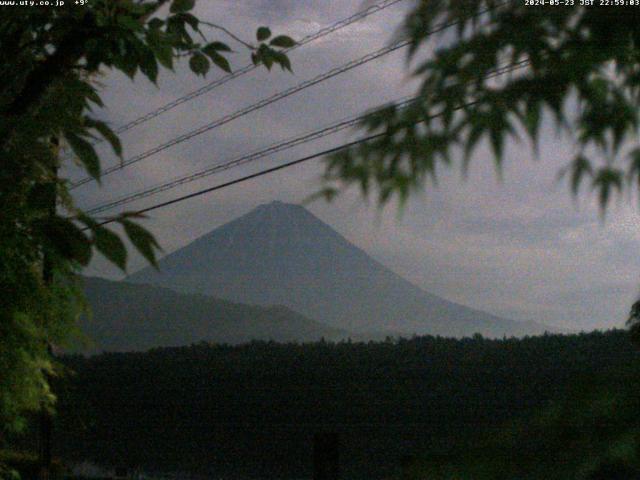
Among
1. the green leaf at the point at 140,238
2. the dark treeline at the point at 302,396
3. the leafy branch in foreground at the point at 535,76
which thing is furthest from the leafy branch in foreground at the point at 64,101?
the dark treeline at the point at 302,396

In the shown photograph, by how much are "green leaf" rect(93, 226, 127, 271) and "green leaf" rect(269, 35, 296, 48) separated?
146 cm

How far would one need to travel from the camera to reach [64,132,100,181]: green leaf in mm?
2201

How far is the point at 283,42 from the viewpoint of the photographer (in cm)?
308

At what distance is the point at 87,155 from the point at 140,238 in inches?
19.9

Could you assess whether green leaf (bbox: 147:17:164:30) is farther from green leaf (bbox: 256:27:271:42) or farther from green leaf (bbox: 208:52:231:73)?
green leaf (bbox: 256:27:271:42)

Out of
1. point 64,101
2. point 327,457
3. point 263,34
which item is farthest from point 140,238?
point 327,457

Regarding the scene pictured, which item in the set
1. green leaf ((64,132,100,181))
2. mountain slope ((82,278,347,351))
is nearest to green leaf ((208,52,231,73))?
green leaf ((64,132,100,181))

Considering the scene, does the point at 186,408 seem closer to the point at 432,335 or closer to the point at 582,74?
the point at 432,335

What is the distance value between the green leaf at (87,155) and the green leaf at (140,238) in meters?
0.38

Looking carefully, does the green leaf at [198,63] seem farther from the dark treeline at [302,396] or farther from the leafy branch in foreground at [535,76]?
the dark treeline at [302,396]

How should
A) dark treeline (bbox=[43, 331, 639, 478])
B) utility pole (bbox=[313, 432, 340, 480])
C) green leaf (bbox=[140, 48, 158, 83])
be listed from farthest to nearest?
1. dark treeline (bbox=[43, 331, 639, 478])
2. utility pole (bbox=[313, 432, 340, 480])
3. green leaf (bbox=[140, 48, 158, 83])

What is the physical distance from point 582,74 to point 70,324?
3.47 m

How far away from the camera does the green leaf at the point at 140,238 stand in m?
1.86

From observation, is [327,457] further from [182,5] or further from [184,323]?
[184,323]
